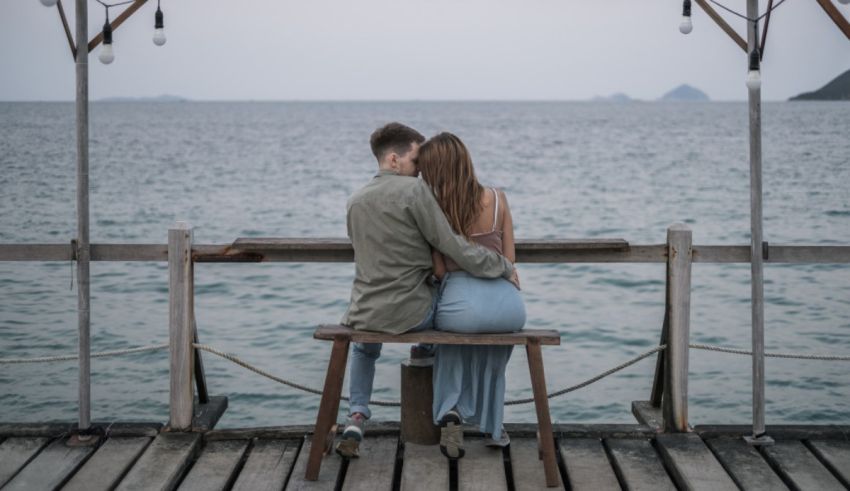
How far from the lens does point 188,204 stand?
99.1ft

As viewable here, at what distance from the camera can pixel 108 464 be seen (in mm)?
4402

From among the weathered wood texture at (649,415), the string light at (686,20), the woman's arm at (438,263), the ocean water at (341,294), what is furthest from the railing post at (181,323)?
the ocean water at (341,294)

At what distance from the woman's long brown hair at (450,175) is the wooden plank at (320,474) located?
114 cm

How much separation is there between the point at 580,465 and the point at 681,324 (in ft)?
2.96

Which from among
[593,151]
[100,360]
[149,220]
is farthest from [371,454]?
[593,151]

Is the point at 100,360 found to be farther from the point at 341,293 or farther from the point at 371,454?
the point at 371,454

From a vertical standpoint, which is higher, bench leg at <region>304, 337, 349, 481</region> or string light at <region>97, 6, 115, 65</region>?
string light at <region>97, 6, 115, 65</region>

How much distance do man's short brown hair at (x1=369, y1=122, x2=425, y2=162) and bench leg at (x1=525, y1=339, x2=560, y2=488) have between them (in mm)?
985

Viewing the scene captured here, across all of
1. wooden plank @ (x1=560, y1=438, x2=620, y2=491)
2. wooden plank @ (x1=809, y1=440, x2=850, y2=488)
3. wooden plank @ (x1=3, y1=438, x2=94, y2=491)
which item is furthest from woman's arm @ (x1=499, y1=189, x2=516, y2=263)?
Answer: wooden plank @ (x1=3, y1=438, x2=94, y2=491)

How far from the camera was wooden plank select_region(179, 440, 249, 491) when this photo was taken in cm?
420

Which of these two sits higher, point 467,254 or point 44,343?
point 467,254

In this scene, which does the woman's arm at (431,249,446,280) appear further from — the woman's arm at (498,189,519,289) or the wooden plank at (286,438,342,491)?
the wooden plank at (286,438,342,491)

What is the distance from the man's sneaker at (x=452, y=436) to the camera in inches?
170

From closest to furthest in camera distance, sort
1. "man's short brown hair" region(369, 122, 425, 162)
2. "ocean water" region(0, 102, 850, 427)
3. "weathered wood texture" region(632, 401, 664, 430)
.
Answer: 1. "man's short brown hair" region(369, 122, 425, 162)
2. "weathered wood texture" region(632, 401, 664, 430)
3. "ocean water" region(0, 102, 850, 427)
